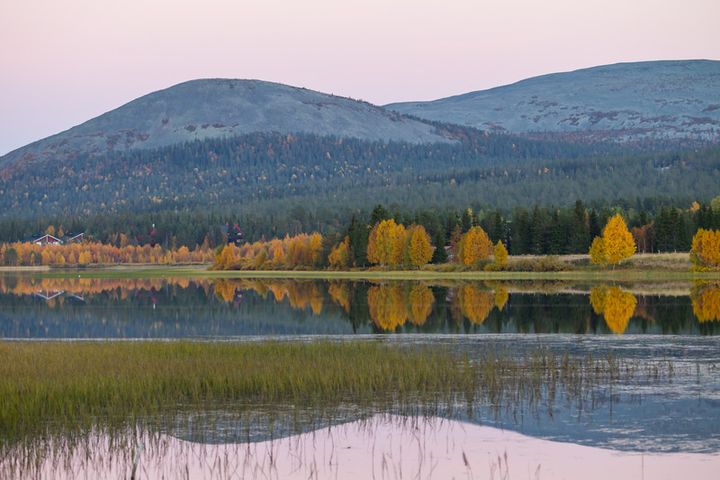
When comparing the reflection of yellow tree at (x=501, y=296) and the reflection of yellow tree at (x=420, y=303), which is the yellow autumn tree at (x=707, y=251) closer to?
the reflection of yellow tree at (x=501, y=296)

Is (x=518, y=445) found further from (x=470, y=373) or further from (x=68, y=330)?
(x=68, y=330)

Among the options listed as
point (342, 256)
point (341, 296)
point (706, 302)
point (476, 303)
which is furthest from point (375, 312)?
point (342, 256)

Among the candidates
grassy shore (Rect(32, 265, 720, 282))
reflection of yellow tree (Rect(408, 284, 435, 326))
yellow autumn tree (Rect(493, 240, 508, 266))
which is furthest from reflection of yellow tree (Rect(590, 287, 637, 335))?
yellow autumn tree (Rect(493, 240, 508, 266))

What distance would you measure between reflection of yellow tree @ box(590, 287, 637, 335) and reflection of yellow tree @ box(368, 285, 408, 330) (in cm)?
1228

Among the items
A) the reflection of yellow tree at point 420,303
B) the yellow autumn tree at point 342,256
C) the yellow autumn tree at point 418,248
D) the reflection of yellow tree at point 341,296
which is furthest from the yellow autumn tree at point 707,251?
the yellow autumn tree at point 342,256

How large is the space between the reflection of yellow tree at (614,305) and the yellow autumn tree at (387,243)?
54.4 meters

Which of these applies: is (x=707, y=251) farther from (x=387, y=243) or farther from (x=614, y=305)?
(x=614, y=305)

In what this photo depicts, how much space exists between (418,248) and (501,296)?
204 feet

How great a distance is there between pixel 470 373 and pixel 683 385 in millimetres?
6882

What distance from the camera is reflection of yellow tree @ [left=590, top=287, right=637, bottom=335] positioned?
194ft

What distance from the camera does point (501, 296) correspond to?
89938 millimetres

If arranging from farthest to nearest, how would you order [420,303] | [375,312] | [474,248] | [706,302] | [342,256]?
[342,256], [474,248], [420,303], [706,302], [375,312]

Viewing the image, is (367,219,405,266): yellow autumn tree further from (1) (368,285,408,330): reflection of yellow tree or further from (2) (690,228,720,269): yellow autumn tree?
(1) (368,285,408,330): reflection of yellow tree

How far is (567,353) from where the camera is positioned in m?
42.4
